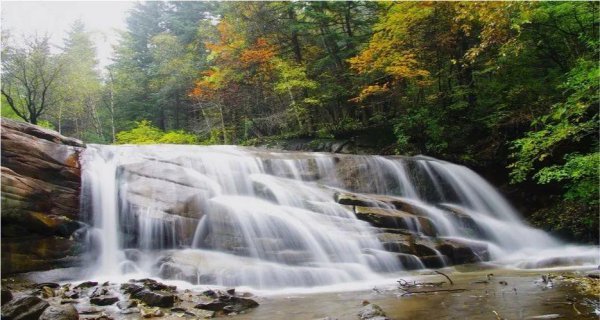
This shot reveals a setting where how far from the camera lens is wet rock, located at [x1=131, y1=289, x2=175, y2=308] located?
5372 mm

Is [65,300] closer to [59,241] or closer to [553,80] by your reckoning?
[59,241]

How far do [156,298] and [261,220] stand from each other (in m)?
3.68

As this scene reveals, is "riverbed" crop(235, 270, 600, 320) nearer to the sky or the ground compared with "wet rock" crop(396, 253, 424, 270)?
nearer to the ground

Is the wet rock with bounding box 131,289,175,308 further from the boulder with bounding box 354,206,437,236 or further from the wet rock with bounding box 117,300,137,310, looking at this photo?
the boulder with bounding box 354,206,437,236

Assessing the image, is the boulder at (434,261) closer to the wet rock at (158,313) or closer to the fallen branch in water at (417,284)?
the fallen branch in water at (417,284)

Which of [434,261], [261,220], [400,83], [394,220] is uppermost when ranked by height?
[400,83]

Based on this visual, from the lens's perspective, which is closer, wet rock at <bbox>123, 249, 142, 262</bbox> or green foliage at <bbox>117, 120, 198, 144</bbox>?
wet rock at <bbox>123, 249, 142, 262</bbox>

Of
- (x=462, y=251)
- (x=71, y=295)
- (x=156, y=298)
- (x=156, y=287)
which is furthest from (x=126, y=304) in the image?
(x=462, y=251)

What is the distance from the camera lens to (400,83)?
17.2m

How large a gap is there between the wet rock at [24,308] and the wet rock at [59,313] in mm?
65

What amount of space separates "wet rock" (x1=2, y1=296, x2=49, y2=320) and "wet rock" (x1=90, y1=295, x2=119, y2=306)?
1037 millimetres

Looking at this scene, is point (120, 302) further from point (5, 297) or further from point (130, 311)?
point (5, 297)

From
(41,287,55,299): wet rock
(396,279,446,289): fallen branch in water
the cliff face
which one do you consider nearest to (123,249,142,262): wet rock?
the cliff face

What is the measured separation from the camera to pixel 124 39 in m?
32.3
